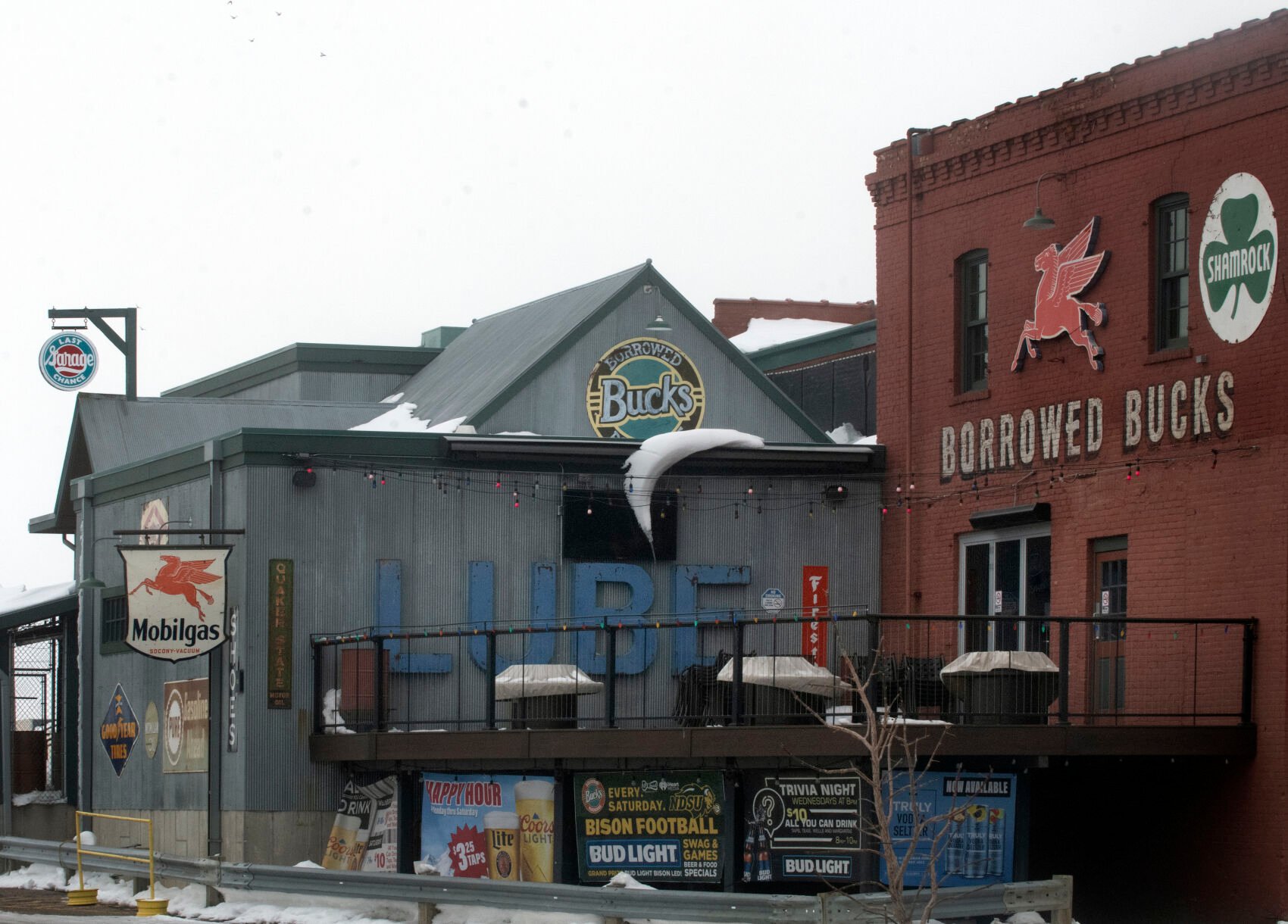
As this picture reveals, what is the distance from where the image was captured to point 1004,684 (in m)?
20.2

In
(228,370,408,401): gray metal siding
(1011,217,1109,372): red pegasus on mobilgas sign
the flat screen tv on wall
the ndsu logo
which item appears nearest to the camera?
(1011,217,1109,372): red pegasus on mobilgas sign

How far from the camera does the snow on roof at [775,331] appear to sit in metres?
39.2

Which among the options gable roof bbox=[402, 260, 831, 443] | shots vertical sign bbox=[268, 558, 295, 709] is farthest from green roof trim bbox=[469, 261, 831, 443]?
shots vertical sign bbox=[268, 558, 295, 709]

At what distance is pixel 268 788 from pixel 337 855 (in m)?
1.19

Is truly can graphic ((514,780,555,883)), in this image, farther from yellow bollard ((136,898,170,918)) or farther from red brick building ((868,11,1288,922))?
red brick building ((868,11,1288,922))

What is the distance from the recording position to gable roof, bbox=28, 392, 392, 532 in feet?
98.3

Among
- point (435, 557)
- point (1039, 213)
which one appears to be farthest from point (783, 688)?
point (1039, 213)

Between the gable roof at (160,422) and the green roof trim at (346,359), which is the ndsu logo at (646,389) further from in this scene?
the green roof trim at (346,359)

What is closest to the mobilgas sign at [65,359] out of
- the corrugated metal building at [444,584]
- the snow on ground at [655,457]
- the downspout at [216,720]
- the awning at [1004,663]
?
the corrugated metal building at [444,584]

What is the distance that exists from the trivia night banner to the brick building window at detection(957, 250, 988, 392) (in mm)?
7632

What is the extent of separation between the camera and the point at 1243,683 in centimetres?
2044

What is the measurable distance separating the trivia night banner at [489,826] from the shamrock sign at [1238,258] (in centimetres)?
894

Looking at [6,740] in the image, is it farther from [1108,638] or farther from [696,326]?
[1108,638]

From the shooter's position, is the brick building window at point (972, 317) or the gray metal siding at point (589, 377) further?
the gray metal siding at point (589, 377)
